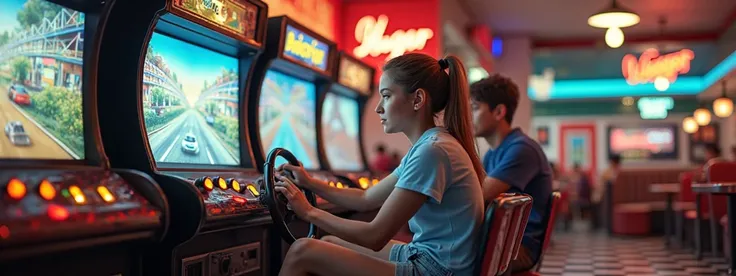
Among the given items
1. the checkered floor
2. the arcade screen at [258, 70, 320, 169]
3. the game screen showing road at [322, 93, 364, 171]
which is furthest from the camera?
the checkered floor

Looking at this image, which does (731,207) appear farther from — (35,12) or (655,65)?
(655,65)

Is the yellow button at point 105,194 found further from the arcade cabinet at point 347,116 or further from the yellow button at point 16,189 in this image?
the arcade cabinet at point 347,116

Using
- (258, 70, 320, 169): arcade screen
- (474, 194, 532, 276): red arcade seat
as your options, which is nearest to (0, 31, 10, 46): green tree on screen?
(474, 194, 532, 276): red arcade seat

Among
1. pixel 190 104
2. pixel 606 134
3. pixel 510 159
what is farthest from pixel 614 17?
pixel 606 134

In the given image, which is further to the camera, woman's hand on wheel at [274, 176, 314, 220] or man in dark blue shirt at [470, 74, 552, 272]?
man in dark blue shirt at [470, 74, 552, 272]

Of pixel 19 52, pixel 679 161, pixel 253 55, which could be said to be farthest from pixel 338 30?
pixel 679 161

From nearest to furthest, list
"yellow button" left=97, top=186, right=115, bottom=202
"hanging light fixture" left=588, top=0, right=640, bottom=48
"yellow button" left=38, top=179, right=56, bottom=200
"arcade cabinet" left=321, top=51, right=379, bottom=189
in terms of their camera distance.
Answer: "yellow button" left=38, top=179, right=56, bottom=200 → "yellow button" left=97, top=186, right=115, bottom=202 → "arcade cabinet" left=321, top=51, right=379, bottom=189 → "hanging light fixture" left=588, top=0, right=640, bottom=48

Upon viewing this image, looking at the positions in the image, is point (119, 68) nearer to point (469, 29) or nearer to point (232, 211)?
point (232, 211)

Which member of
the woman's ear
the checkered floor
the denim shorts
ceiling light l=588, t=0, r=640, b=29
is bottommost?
the checkered floor

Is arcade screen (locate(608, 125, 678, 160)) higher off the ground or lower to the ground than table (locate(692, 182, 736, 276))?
higher

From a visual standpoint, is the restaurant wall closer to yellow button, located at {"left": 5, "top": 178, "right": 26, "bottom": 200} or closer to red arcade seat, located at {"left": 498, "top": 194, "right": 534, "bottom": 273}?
red arcade seat, located at {"left": 498, "top": 194, "right": 534, "bottom": 273}

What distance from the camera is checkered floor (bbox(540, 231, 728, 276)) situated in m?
5.67

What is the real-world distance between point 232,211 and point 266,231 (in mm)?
605

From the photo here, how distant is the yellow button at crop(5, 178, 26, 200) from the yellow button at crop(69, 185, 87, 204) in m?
0.12
